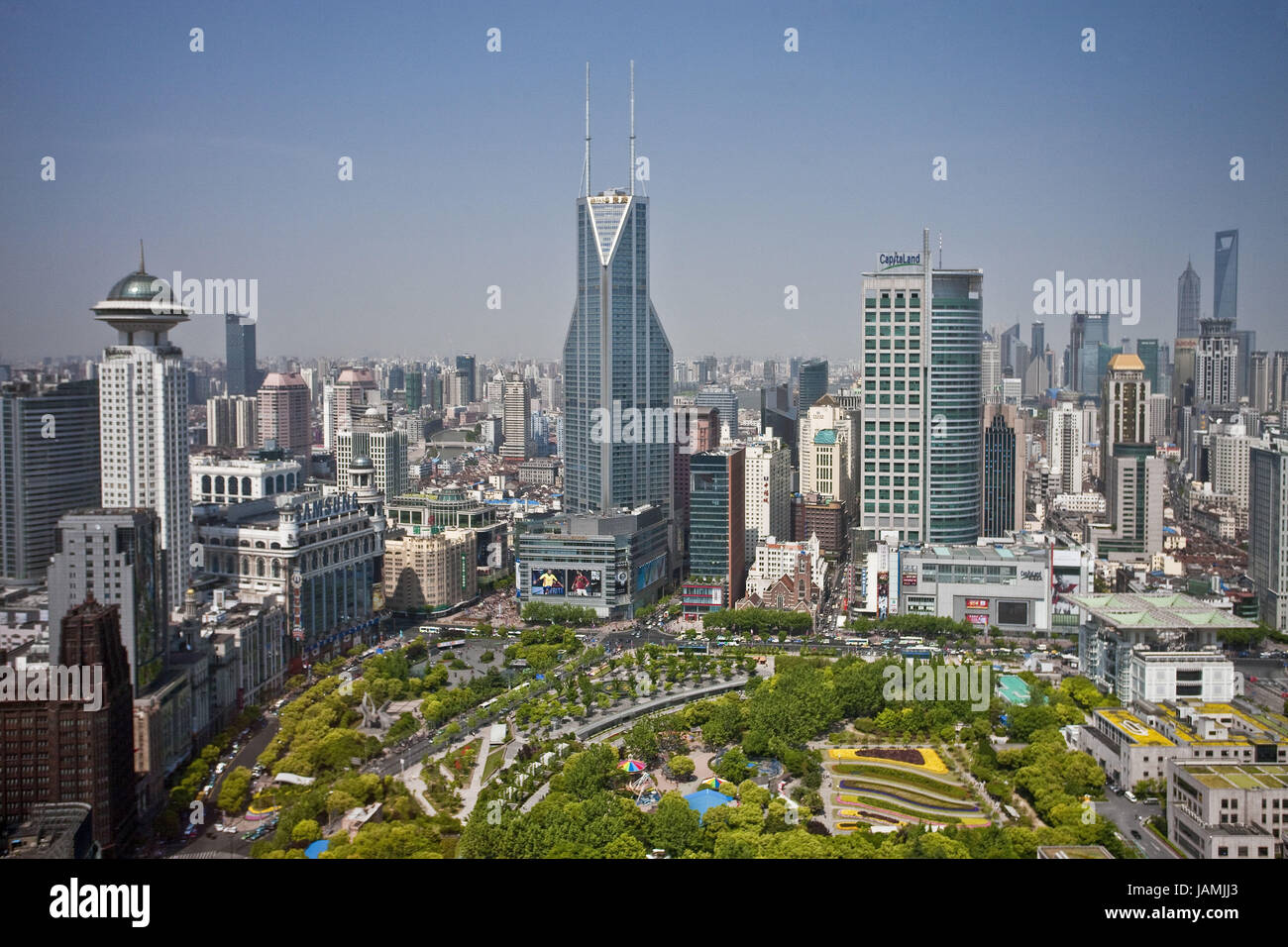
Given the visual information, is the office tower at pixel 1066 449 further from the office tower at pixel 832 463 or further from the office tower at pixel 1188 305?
the office tower at pixel 1188 305

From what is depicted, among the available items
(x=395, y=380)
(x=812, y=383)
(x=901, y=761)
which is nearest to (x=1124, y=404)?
(x=812, y=383)

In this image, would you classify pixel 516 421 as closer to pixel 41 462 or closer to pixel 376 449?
pixel 376 449

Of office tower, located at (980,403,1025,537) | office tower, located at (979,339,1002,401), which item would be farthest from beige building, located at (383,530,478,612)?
office tower, located at (979,339,1002,401)

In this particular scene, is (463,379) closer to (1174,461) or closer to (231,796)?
(1174,461)
